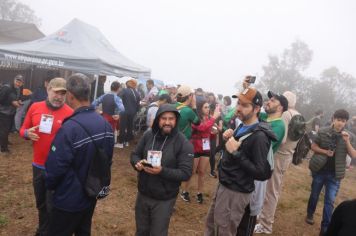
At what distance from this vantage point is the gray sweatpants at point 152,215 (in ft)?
8.73

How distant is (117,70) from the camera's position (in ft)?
28.2

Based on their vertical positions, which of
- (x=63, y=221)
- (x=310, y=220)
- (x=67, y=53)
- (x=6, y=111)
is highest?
(x=67, y=53)

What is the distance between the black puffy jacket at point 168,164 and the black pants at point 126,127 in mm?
5349

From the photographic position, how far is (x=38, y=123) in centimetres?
298

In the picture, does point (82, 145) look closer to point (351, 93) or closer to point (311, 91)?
point (311, 91)

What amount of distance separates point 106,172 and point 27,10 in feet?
192

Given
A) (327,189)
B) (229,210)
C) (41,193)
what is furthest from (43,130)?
(327,189)

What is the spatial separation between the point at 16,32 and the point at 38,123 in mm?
26571

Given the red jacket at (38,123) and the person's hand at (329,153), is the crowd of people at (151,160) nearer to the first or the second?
the red jacket at (38,123)

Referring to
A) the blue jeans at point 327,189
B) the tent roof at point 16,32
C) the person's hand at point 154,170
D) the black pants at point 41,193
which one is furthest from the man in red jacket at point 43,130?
the tent roof at point 16,32

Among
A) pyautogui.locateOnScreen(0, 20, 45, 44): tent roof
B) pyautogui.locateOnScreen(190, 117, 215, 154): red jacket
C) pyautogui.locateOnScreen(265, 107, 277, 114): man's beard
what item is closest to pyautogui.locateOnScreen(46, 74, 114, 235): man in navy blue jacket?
pyautogui.locateOnScreen(265, 107, 277, 114): man's beard

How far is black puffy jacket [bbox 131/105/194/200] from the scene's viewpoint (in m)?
2.62

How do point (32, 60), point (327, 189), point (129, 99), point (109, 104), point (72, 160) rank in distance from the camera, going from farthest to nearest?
point (129, 99)
point (32, 60)
point (109, 104)
point (327, 189)
point (72, 160)

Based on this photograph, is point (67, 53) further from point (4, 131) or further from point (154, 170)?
point (154, 170)
